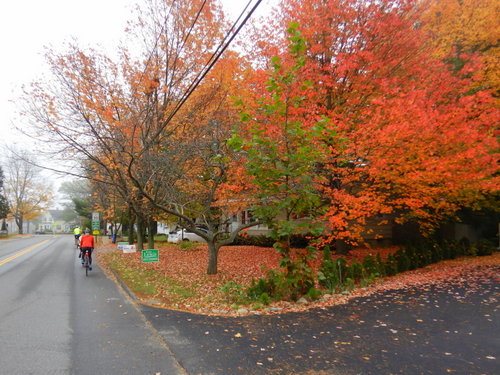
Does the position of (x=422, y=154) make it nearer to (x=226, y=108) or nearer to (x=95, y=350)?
(x=226, y=108)

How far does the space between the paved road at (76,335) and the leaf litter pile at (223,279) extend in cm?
106

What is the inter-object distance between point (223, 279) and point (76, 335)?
5917mm

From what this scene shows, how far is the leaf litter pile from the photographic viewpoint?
7.48 metres

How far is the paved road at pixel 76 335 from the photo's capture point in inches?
167

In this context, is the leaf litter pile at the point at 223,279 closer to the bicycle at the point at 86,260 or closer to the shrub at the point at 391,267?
the shrub at the point at 391,267

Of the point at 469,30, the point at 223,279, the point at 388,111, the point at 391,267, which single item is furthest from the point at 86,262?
the point at 469,30

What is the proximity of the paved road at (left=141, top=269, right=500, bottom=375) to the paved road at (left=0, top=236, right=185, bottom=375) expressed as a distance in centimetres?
38

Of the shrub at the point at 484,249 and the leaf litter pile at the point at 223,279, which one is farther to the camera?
the shrub at the point at 484,249

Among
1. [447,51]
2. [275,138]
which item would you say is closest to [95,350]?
[275,138]

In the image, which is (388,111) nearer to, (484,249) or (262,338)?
(262,338)

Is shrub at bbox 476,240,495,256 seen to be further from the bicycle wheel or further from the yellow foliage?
the bicycle wheel

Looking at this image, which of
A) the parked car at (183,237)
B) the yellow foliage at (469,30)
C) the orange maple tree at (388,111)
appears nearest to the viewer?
the orange maple tree at (388,111)

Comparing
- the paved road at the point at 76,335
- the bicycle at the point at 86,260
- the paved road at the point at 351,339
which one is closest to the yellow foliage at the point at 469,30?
the paved road at the point at 351,339

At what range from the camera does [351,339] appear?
4.97 m
